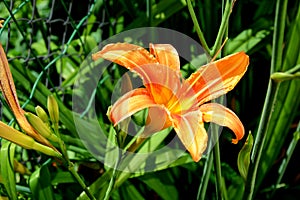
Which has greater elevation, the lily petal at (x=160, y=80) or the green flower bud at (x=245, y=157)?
the lily petal at (x=160, y=80)

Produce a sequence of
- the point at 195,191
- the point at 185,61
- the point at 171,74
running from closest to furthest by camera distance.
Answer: the point at 171,74, the point at 195,191, the point at 185,61

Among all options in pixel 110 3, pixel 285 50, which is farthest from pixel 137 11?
pixel 285 50

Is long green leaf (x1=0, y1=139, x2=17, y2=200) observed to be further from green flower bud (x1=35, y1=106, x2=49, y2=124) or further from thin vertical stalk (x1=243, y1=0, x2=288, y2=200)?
thin vertical stalk (x1=243, y1=0, x2=288, y2=200)

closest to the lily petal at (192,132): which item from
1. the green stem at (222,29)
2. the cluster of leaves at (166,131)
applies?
the green stem at (222,29)

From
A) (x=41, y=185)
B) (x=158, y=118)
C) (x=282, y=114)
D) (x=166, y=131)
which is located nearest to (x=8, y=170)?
(x=41, y=185)

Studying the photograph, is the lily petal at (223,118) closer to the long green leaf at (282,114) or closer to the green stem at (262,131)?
the green stem at (262,131)

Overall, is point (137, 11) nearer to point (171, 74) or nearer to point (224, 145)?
point (224, 145)
